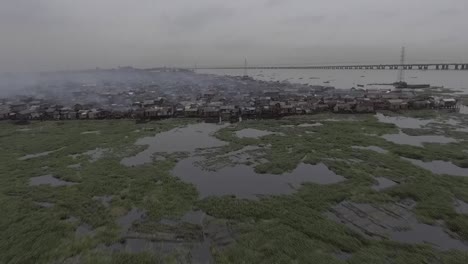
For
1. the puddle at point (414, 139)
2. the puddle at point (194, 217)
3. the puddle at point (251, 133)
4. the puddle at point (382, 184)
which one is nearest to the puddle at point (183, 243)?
the puddle at point (194, 217)

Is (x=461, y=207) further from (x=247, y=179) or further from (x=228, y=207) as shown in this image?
(x=228, y=207)

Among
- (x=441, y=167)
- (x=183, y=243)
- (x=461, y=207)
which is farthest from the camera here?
(x=441, y=167)

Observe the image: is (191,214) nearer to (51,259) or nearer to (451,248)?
(51,259)

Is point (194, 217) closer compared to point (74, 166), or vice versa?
point (194, 217)

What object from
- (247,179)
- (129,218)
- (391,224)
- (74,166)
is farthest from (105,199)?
(391,224)

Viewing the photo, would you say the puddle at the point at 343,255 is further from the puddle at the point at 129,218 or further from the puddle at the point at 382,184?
the puddle at the point at 129,218

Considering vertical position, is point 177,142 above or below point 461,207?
above

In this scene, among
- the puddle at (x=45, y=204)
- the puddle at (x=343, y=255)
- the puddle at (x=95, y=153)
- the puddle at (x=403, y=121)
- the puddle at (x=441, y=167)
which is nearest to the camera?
the puddle at (x=343, y=255)

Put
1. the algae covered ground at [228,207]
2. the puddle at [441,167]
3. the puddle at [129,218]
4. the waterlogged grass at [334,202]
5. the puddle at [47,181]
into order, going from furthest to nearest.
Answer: the puddle at [441,167]
the puddle at [47,181]
the puddle at [129,218]
the algae covered ground at [228,207]
the waterlogged grass at [334,202]

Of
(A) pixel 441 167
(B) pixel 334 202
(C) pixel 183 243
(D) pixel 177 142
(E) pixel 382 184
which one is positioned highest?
(D) pixel 177 142
